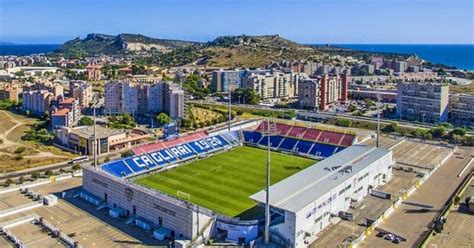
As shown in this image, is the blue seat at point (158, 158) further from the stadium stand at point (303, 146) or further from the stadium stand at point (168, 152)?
the stadium stand at point (303, 146)

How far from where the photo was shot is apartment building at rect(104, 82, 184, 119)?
67.5 m

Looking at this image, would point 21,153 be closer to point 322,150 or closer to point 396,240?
point 322,150

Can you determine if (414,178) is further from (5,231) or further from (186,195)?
(5,231)

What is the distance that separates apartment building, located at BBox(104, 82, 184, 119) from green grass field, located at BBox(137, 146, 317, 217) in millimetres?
21279

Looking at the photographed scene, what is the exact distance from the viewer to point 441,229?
30141 millimetres

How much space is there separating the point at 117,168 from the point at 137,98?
29.0 meters

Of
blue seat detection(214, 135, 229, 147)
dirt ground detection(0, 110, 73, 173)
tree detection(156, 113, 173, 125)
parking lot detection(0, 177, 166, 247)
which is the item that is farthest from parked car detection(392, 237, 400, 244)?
tree detection(156, 113, 173, 125)

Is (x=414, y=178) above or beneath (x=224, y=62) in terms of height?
beneath

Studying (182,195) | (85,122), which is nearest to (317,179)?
(182,195)

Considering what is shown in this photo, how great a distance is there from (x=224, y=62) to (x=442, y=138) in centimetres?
8243

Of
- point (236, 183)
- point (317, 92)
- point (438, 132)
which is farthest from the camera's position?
point (317, 92)

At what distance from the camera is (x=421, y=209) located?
33969 mm

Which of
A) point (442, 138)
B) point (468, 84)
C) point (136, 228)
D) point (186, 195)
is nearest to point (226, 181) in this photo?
point (186, 195)

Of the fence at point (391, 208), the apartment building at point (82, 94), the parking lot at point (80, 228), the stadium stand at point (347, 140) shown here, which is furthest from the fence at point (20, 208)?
the apartment building at point (82, 94)
